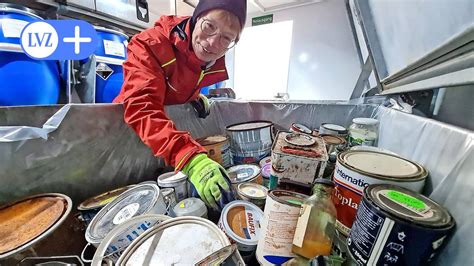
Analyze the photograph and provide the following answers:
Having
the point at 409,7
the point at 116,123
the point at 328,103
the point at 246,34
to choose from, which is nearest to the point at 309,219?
the point at 409,7

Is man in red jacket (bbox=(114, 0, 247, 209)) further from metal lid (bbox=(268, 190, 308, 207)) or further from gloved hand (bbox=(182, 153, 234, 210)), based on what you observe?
metal lid (bbox=(268, 190, 308, 207))

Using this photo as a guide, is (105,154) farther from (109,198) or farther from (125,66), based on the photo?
(125,66)

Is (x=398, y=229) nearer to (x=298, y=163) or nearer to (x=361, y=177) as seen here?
(x=361, y=177)

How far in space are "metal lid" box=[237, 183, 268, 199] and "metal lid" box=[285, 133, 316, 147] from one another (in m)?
0.21

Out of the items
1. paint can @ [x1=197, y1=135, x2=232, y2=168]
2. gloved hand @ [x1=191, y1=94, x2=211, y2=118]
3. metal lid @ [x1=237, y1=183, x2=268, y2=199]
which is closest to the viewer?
metal lid @ [x1=237, y1=183, x2=268, y2=199]

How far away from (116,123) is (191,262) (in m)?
0.61

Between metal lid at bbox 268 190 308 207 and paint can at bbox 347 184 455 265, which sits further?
metal lid at bbox 268 190 308 207

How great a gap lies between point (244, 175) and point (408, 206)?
62cm

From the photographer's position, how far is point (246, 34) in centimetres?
370

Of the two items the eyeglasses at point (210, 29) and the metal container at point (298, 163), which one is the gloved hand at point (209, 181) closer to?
the metal container at point (298, 163)

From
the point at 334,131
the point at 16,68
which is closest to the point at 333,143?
the point at 334,131

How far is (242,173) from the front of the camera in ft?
2.90

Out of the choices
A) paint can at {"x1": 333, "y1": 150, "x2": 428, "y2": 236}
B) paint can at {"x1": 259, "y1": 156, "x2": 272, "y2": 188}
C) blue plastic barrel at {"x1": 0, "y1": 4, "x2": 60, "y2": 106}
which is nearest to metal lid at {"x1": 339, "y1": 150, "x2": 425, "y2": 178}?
paint can at {"x1": 333, "y1": 150, "x2": 428, "y2": 236}

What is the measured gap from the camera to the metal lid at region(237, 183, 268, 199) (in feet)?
2.22
